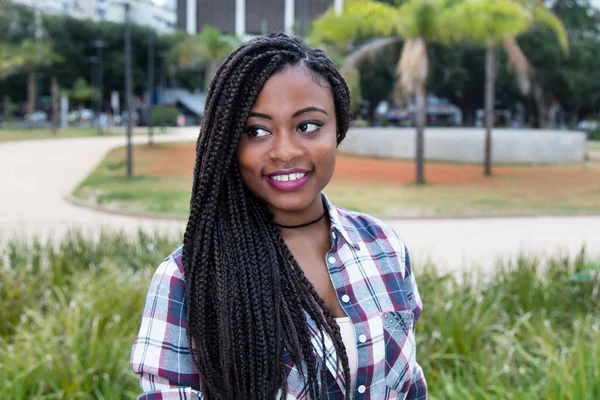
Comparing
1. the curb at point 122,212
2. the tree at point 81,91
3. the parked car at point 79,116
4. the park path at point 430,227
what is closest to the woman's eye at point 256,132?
the park path at point 430,227

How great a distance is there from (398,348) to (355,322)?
0.15m

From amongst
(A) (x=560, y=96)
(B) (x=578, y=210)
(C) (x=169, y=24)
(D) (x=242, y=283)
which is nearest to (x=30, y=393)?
(D) (x=242, y=283)

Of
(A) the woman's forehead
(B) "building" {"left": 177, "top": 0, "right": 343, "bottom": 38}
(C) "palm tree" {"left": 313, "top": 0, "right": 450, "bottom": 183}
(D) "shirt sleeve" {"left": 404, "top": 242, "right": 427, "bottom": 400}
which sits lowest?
(D) "shirt sleeve" {"left": 404, "top": 242, "right": 427, "bottom": 400}

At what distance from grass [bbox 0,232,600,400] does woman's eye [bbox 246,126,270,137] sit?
1711 millimetres

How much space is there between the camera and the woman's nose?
1607 mm

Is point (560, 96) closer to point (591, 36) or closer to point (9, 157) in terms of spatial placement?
point (591, 36)

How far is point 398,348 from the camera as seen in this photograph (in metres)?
1.73

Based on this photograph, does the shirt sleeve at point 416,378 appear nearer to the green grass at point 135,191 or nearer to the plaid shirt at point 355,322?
the plaid shirt at point 355,322

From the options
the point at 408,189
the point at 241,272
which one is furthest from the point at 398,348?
the point at 408,189

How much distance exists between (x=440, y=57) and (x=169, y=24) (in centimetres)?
5011

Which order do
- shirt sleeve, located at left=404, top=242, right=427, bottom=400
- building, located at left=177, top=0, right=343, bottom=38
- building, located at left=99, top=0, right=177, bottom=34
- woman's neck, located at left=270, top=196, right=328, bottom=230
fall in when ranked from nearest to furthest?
woman's neck, located at left=270, top=196, right=328, bottom=230 < shirt sleeve, located at left=404, top=242, right=427, bottom=400 < building, located at left=177, top=0, right=343, bottom=38 < building, located at left=99, top=0, right=177, bottom=34

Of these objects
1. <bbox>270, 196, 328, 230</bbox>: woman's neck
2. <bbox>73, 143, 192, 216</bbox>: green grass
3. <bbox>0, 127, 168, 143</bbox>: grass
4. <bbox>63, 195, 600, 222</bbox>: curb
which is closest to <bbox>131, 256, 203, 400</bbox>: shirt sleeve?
<bbox>270, 196, 328, 230</bbox>: woman's neck

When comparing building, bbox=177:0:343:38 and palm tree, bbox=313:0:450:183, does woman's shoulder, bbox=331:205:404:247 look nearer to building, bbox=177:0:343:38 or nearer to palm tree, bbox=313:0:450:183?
palm tree, bbox=313:0:450:183

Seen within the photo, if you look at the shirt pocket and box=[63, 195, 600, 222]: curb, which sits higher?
the shirt pocket
